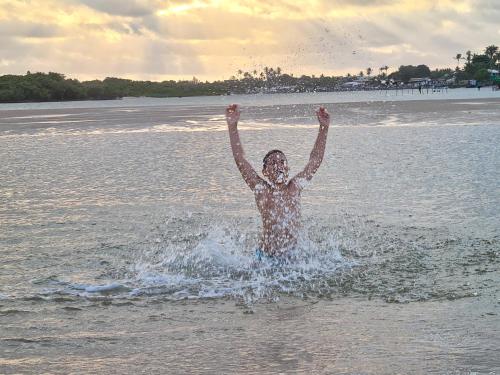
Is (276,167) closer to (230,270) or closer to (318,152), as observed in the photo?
(318,152)

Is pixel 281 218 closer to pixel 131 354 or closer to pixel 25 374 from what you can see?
pixel 131 354

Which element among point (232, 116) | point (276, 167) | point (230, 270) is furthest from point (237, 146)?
point (230, 270)

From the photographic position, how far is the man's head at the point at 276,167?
894 centimetres

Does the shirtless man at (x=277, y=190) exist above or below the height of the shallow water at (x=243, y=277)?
above

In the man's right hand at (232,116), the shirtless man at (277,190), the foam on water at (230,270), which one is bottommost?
the foam on water at (230,270)

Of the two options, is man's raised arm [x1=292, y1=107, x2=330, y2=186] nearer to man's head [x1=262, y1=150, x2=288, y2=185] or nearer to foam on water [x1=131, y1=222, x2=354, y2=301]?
man's head [x1=262, y1=150, x2=288, y2=185]

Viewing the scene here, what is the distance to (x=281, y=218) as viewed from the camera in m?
9.20

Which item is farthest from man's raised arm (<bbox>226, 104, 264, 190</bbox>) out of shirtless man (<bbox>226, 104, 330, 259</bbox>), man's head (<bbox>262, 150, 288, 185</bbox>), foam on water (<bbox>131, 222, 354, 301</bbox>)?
foam on water (<bbox>131, 222, 354, 301</bbox>)

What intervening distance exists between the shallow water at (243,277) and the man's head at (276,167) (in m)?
0.99

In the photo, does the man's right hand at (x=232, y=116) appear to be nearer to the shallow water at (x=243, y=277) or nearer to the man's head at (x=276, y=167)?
the man's head at (x=276, y=167)

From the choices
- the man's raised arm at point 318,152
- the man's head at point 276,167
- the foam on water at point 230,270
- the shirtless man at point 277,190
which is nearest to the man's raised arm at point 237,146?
the shirtless man at point 277,190

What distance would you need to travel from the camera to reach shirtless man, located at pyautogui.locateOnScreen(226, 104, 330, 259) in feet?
29.8

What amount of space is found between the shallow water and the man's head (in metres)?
0.99

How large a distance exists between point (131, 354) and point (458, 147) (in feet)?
67.0
